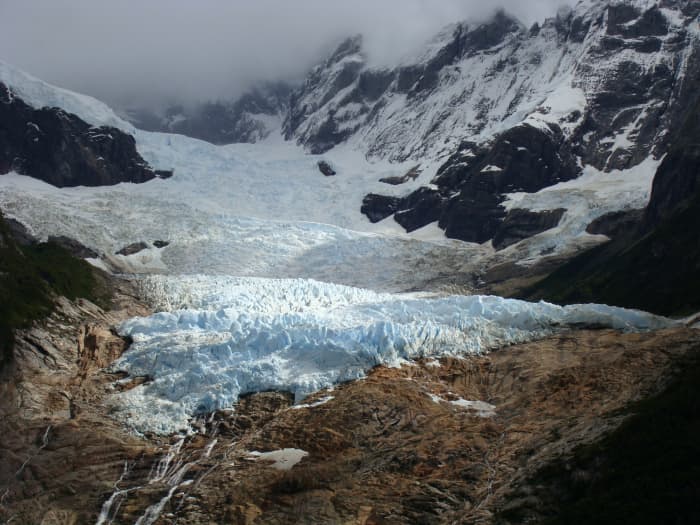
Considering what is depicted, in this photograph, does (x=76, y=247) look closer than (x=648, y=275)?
No

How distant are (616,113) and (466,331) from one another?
102 meters

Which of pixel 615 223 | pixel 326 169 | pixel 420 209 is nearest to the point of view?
pixel 615 223

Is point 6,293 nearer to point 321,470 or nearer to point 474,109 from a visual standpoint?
point 321,470

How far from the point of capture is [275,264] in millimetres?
103375

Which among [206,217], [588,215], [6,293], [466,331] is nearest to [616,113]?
[588,215]

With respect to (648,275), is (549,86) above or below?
above

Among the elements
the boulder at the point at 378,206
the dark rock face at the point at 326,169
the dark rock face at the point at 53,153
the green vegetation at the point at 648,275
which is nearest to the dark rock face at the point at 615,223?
the green vegetation at the point at 648,275

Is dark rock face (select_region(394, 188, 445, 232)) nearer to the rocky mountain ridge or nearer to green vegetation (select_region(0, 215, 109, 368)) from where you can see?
the rocky mountain ridge

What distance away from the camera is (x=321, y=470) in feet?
112

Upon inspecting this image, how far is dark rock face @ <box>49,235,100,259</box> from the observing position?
9594 cm

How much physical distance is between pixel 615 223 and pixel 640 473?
82970 mm

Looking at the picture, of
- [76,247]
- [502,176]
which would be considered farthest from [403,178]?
[76,247]

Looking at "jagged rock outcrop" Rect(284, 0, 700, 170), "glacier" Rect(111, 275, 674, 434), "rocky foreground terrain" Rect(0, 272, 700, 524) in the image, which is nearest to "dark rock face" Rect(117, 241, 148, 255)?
"glacier" Rect(111, 275, 674, 434)

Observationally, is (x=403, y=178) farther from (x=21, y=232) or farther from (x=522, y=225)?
(x=21, y=232)
